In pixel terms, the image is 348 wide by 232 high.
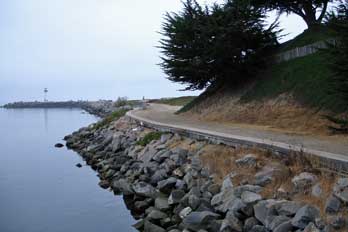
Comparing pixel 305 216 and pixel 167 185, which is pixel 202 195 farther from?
pixel 305 216

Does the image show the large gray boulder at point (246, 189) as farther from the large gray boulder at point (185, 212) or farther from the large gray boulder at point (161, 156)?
the large gray boulder at point (161, 156)

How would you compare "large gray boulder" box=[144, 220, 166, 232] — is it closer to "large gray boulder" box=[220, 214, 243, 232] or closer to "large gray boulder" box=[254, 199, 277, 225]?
"large gray boulder" box=[220, 214, 243, 232]

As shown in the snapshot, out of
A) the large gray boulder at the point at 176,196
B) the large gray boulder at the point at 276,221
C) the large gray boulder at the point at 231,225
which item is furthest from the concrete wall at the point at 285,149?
the large gray boulder at the point at 176,196

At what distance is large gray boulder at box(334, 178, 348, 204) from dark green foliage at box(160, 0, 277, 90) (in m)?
15.9

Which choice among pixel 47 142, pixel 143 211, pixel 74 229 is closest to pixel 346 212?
pixel 143 211

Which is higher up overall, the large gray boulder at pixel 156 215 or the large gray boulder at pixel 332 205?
the large gray boulder at pixel 332 205

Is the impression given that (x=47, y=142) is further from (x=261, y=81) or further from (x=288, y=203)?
(x=288, y=203)

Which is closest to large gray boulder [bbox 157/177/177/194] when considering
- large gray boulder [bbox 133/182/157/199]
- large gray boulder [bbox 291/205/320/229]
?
large gray boulder [bbox 133/182/157/199]

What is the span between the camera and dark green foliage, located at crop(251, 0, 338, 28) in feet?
94.2

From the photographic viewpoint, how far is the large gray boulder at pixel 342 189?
286 inches

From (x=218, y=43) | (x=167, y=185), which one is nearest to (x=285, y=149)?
(x=167, y=185)

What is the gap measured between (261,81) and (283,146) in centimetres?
1347

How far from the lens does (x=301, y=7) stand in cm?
2980

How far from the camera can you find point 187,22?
25203 mm
